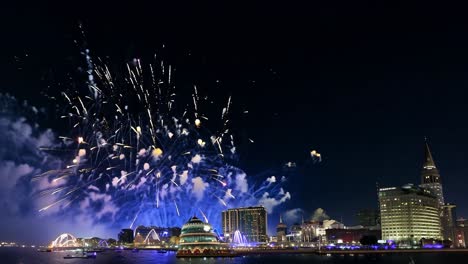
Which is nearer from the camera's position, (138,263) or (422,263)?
(422,263)

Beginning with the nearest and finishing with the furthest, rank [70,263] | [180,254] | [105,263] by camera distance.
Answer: [105,263] → [70,263] → [180,254]

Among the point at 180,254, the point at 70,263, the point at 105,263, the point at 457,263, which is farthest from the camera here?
the point at 180,254

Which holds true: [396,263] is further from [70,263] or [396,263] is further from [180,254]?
[70,263]

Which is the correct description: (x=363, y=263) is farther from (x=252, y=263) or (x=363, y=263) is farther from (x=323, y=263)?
(x=252, y=263)

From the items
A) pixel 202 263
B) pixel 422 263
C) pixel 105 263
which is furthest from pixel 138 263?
pixel 422 263

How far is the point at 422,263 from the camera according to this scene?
150875mm

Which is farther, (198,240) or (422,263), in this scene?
(198,240)

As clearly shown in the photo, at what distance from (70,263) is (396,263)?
112 metres

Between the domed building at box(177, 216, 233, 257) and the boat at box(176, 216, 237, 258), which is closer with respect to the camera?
the boat at box(176, 216, 237, 258)

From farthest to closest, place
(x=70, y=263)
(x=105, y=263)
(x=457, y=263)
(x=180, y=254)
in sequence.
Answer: (x=180, y=254)
(x=70, y=263)
(x=105, y=263)
(x=457, y=263)

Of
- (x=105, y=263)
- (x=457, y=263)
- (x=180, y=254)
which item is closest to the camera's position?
(x=457, y=263)

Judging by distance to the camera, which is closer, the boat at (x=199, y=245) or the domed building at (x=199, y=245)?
the boat at (x=199, y=245)

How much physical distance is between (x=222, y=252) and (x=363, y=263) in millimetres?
66246

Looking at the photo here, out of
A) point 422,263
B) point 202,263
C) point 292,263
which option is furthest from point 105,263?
point 422,263
